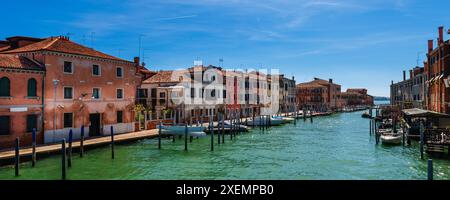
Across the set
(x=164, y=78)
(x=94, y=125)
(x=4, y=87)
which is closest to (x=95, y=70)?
(x=94, y=125)

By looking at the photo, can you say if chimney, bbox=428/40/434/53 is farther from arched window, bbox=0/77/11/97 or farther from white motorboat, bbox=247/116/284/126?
arched window, bbox=0/77/11/97

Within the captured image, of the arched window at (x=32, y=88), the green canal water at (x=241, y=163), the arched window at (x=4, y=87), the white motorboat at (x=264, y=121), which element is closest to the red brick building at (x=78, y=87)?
the arched window at (x=32, y=88)

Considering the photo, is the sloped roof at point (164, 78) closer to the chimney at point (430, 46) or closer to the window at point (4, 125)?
the window at point (4, 125)

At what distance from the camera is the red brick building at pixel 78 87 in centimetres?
2689

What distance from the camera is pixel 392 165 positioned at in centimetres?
2302

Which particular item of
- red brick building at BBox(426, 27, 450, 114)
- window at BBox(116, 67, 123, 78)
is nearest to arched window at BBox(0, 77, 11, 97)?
window at BBox(116, 67, 123, 78)

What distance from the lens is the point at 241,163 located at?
23.3m

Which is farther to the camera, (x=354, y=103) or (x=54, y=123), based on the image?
(x=354, y=103)

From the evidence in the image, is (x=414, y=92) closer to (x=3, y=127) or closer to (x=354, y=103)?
(x=3, y=127)

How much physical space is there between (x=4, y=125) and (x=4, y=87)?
8.05 ft

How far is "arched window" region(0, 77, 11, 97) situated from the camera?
78.3 feet

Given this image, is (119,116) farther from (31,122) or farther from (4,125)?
(4,125)
